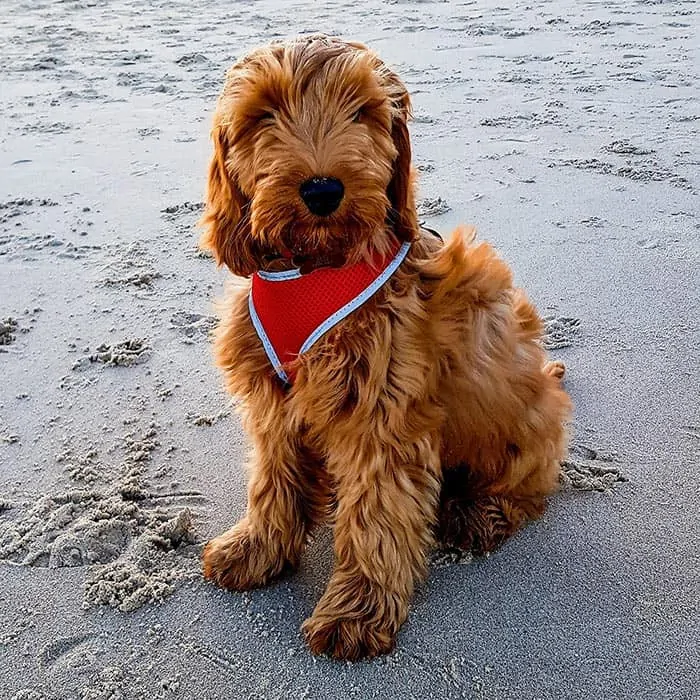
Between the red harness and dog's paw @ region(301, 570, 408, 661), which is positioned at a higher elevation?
the red harness

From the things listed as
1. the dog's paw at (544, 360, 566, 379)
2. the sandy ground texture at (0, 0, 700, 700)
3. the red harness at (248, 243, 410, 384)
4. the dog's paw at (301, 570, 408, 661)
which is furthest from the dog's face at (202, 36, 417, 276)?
the dog's paw at (544, 360, 566, 379)

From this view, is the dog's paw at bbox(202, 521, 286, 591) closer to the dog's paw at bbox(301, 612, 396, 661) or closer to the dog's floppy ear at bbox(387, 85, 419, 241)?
the dog's paw at bbox(301, 612, 396, 661)

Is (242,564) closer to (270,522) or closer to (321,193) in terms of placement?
(270,522)

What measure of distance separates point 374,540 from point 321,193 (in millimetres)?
1055

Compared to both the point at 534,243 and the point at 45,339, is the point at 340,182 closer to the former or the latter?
the point at 45,339

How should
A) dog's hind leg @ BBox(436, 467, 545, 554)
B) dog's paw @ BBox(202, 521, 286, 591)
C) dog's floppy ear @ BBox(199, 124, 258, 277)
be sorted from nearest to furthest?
dog's floppy ear @ BBox(199, 124, 258, 277), dog's paw @ BBox(202, 521, 286, 591), dog's hind leg @ BBox(436, 467, 545, 554)

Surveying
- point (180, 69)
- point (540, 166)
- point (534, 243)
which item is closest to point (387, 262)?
point (534, 243)

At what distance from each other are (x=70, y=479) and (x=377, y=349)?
144cm

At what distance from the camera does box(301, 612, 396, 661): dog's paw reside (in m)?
2.51

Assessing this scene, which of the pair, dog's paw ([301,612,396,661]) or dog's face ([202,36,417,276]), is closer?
dog's face ([202,36,417,276])

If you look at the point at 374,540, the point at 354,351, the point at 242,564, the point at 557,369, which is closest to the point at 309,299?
the point at 354,351

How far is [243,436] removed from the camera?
351 centimetres

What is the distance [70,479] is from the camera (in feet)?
10.6

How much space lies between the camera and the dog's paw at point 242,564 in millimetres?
2758
